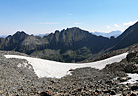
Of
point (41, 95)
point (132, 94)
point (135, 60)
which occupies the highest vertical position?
point (135, 60)

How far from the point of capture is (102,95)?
1439 cm

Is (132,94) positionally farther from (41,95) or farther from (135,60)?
(135,60)

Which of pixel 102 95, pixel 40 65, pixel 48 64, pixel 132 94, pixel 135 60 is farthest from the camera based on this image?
pixel 48 64

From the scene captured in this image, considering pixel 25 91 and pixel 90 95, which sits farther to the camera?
pixel 25 91

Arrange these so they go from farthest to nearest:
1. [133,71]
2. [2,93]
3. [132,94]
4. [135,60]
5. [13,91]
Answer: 1. [135,60]
2. [133,71]
3. [13,91]
4. [2,93]
5. [132,94]

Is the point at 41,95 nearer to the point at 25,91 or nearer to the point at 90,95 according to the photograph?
the point at 25,91

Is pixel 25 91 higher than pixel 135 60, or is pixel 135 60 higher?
pixel 135 60

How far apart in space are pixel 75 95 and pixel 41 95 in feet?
14.8

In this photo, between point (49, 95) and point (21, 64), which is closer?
point (49, 95)

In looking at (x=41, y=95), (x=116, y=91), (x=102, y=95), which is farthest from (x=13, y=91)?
(x=116, y=91)

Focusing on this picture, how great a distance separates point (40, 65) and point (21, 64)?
7.40m

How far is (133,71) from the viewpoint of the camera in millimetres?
27734

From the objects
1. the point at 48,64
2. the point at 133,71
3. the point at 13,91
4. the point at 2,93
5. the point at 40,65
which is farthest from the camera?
the point at 48,64

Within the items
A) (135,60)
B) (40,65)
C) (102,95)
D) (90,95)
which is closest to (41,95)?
(90,95)
